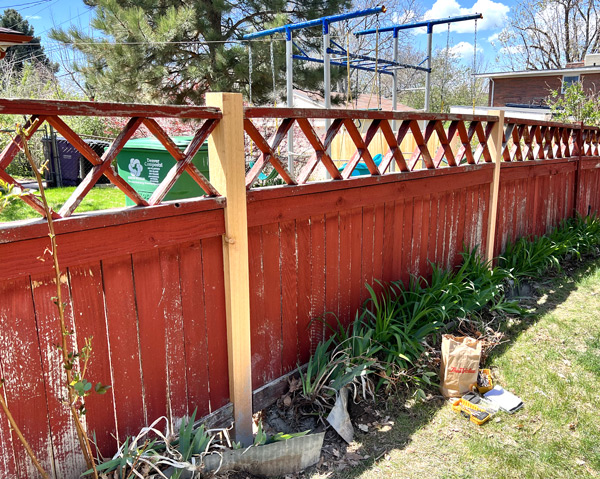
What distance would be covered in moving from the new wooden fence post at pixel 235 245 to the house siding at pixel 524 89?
28.9m

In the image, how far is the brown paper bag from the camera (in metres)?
3.17

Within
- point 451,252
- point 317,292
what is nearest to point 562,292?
point 451,252

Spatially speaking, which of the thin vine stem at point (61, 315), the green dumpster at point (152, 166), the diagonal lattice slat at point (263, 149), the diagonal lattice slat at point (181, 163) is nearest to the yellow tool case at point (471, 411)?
the diagonal lattice slat at point (263, 149)

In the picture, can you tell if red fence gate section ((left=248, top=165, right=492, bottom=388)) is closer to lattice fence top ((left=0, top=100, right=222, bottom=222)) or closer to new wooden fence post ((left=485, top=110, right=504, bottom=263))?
lattice fence top ((left=0, top=100, right=222, bottom=222))

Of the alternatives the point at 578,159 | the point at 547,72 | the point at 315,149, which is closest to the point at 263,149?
the point at 315,149

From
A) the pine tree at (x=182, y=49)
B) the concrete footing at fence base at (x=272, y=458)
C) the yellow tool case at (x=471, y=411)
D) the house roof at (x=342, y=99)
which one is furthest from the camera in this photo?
the house roof at (x=342, y=99)

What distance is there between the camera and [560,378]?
341 cm

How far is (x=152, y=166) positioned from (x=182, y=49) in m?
5.98

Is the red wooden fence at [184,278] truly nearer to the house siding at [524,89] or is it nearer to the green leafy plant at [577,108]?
the green leafy plant at [577,108]

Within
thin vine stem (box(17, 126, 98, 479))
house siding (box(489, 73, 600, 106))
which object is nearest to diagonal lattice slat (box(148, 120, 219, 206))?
thin vine stem (box(17, 126, 98, 479))

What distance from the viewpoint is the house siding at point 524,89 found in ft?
91.8

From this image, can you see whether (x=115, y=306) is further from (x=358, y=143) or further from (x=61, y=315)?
(x=358, y=143)

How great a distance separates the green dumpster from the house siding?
87.6ft

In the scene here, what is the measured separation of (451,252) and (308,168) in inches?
84.5
